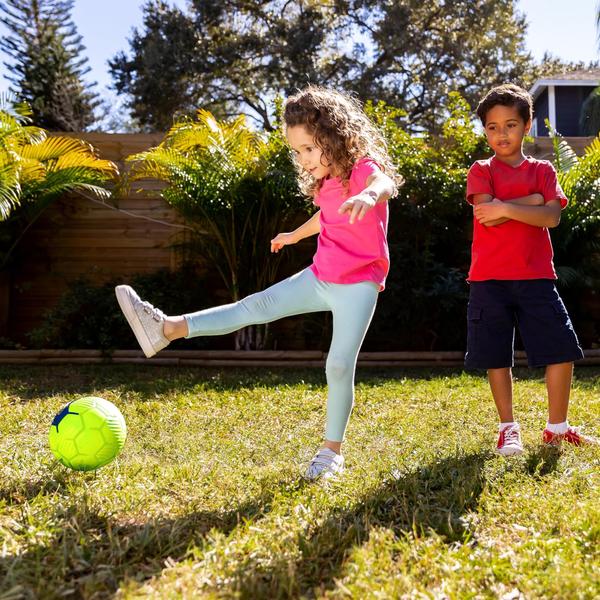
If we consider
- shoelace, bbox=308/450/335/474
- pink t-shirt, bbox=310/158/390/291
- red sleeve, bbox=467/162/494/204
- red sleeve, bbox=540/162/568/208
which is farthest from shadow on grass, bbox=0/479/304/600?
red sleeve, bbox=540/162/568/208

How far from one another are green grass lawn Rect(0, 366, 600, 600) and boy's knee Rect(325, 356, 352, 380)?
15.3 inches

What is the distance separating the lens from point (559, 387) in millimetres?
3133

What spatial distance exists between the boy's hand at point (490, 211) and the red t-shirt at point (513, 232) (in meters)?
0.10

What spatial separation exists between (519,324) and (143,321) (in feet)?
5.58

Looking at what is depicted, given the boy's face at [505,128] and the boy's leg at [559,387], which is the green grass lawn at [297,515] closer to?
the boy's leg at [559,387]

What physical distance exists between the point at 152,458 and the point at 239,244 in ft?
13.2

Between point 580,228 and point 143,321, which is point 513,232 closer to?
point 143,321

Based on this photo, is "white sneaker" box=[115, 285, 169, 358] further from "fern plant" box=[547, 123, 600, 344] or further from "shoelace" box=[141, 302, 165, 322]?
"fern plant" box=[547, 123, 600, 344]

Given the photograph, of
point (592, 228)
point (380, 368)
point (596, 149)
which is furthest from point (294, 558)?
point (596, 149)

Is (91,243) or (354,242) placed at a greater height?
(91,243)

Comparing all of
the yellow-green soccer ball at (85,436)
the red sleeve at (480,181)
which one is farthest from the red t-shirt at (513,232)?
the yellow-green soccer ball at (85,436)

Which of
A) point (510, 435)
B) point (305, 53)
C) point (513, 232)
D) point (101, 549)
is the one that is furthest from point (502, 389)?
point (305, 53)

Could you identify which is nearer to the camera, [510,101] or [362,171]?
[362,171]

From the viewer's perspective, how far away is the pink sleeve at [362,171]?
9.39ft
